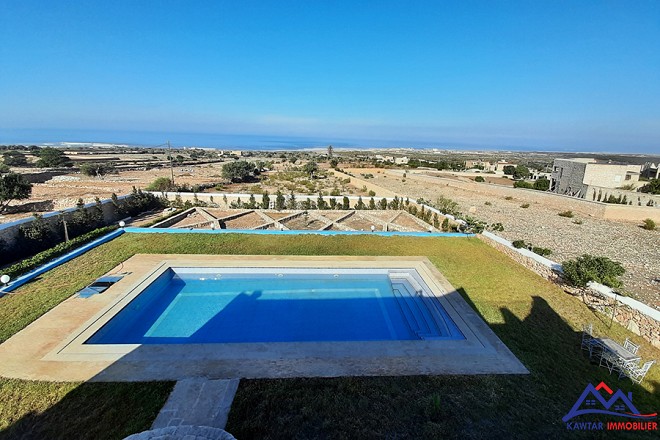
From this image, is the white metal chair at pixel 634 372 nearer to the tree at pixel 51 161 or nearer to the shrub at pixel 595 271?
the shrub at pixel 595 271

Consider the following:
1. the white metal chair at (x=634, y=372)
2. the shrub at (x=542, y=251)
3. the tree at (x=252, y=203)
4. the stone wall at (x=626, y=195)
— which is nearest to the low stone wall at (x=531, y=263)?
the shrub at (x=542, y=251)

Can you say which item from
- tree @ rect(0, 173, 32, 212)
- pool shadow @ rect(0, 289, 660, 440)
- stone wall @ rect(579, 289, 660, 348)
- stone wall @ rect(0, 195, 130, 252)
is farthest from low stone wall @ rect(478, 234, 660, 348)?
tree @ rect(0, 173, 32, 212)

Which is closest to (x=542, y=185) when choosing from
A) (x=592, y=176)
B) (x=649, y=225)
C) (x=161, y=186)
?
(x=592, y=176)

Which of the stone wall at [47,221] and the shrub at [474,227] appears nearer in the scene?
the stone wall at [47,221]

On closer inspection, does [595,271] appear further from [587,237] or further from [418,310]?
[587,237]

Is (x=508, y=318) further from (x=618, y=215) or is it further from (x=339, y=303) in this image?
(x=618, y=215)

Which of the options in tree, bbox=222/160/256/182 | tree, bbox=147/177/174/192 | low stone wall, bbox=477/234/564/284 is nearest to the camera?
low stone wall, bbox=477/234/564/284

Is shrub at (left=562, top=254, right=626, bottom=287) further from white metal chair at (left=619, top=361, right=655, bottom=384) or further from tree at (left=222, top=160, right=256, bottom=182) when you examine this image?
tree at (left=222, top=160, right=256, bottom=182)

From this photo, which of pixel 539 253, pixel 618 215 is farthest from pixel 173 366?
pixel 618 215
